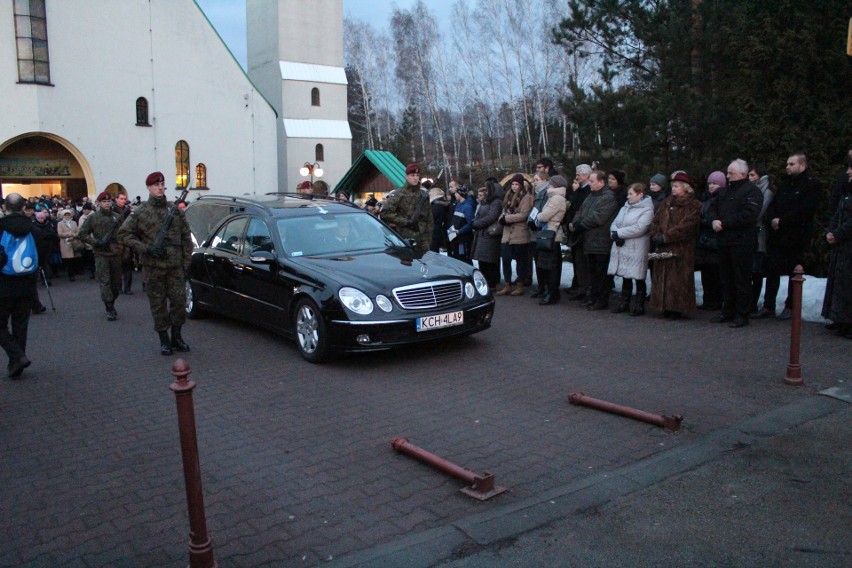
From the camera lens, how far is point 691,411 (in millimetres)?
6289

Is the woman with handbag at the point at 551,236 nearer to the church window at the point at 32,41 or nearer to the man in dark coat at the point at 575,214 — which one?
the man in dark coat at the point at 575,214

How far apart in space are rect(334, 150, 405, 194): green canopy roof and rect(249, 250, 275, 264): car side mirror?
1849cm

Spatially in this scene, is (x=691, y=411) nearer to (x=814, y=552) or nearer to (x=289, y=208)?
(x=814, y=552)

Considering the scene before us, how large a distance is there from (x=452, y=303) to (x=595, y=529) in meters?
4.35

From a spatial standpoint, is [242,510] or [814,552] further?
[242,510]

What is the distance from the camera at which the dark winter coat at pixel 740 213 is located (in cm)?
929

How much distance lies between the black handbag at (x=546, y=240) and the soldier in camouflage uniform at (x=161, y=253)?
5.36 metres

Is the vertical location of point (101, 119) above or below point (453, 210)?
above

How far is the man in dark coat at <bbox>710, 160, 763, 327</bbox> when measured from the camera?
9.32 m

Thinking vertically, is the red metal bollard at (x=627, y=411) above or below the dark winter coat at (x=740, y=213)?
below

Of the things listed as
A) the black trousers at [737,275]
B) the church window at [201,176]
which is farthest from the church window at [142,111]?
the black trousers at [737,275]

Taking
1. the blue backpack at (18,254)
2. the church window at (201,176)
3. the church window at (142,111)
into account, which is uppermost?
the church window at (142,111)

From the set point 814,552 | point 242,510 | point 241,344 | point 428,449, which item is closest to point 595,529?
point 814,552

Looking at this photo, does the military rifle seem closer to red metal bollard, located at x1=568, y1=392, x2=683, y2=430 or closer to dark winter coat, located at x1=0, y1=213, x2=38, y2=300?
dark winter coat, located at x1=0, y1=213, x2=38, y2=300
